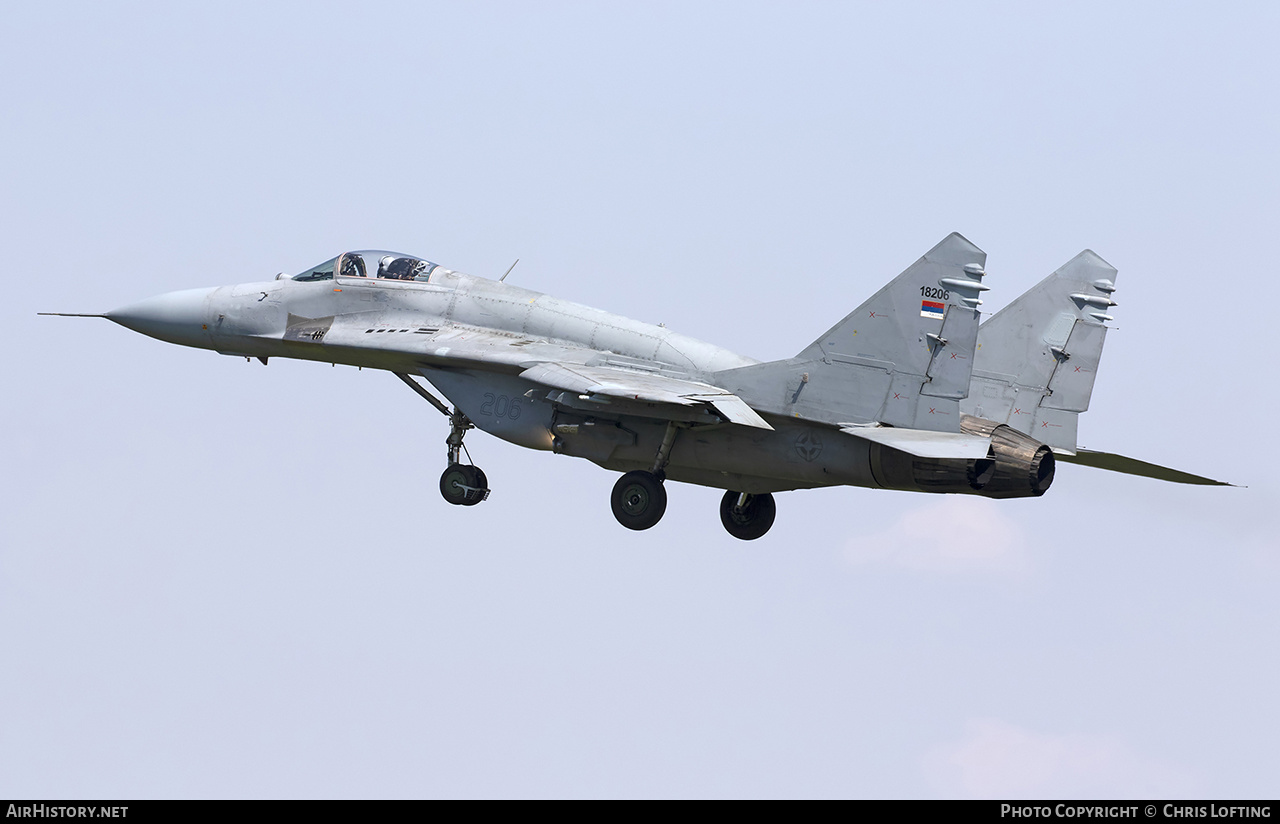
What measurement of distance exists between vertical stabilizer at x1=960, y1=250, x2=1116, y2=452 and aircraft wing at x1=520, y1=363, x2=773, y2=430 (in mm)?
4067

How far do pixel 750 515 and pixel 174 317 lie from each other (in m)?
8.08

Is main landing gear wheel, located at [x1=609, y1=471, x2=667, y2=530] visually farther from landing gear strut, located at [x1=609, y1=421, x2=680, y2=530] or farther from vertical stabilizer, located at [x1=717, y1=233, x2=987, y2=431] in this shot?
vertical stabilizer, located at [x1=717, y1=233, x2=987, y2=431]

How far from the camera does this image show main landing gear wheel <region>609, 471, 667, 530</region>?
20.3 m

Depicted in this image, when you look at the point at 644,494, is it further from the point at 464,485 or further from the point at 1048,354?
the point at 1048,354

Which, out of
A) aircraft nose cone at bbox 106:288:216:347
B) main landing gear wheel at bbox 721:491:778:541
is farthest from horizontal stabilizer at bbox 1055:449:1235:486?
aircraft nose cone at bbox 106:288:216:347

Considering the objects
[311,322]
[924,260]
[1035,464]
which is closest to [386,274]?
[311,322]

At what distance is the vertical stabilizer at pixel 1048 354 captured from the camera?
864 inches

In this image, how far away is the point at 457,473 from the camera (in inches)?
870

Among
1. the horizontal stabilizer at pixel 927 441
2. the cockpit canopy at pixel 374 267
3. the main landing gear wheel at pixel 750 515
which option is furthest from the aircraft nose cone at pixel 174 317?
the horizontal stabilizer at pixel 927 441

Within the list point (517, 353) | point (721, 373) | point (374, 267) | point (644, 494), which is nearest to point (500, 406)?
point (517, 353)

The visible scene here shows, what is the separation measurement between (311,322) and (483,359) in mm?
3060

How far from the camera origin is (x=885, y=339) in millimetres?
19562

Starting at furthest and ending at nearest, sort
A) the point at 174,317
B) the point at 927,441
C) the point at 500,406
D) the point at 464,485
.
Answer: the point at 174,317 → the point at 464,485 → the point at 500,406 → the point at 927,441

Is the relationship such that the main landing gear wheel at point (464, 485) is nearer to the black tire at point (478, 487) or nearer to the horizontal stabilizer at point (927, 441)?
the black tire at point (478, 487)
